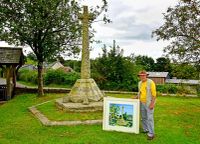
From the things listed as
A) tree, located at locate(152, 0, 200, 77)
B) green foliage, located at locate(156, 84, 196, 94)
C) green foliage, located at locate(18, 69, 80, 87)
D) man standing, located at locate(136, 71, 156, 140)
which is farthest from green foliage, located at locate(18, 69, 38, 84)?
man standing, located at locate(136, 71, 156, 140)

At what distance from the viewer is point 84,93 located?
16594mm

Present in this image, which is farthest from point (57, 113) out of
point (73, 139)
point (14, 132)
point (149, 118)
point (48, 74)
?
point (48, 74)

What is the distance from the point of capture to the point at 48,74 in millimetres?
39062

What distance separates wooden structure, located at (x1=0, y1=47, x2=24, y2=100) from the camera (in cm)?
2420

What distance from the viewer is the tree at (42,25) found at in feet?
69.8

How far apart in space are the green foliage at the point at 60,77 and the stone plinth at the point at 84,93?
1833 centimetres

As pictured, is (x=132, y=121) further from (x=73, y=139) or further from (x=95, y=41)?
(x=95, y=41)

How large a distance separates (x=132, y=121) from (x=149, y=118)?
0.91 meters

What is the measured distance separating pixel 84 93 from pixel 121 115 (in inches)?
208

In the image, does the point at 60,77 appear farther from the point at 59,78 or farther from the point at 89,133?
the point at 89,133

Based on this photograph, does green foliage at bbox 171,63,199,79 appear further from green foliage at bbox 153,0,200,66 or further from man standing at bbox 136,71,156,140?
man standing at bbox 136,71,156,140

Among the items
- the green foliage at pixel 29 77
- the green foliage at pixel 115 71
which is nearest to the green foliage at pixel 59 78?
the green foliage at pixel 29 77

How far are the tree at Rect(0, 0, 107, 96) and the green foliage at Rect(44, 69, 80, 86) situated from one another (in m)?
12.4

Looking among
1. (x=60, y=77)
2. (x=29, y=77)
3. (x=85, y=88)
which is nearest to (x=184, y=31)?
(x=85, y=88)
